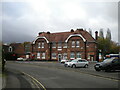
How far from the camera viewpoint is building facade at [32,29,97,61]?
2023 inches

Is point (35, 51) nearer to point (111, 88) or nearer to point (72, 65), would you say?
point (72, 65)

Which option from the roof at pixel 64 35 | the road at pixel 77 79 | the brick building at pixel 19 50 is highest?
the roof at pixel 64 35

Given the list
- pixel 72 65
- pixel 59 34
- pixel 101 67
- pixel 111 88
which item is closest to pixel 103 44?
pixel 59 34

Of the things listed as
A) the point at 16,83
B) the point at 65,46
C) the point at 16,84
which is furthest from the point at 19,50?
the point at 16,84

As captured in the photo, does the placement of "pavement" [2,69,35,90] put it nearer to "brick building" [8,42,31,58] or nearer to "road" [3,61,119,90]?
"road" [3,61,119,90]

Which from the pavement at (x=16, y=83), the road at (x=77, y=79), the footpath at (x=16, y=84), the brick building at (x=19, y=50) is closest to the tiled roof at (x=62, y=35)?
the brick building at (x=19, y=50)

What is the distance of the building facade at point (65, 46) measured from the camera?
51.4 meters

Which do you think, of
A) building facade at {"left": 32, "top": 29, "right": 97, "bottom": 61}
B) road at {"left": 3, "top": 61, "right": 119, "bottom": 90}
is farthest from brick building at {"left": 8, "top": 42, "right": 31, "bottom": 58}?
road at {"left": 3, "top": 61, "right": 119, "bottom": 90}

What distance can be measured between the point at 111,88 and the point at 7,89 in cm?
616

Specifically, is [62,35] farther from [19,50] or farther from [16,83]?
[16,83]

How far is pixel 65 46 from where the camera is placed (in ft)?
181

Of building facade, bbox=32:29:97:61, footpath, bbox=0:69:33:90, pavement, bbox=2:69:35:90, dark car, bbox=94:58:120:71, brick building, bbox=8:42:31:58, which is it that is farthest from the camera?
brick building, bbox=8:42:31:58

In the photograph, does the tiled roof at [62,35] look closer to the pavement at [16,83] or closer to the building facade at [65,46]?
the building facade at [65,46]

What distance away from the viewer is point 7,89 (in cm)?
1023
